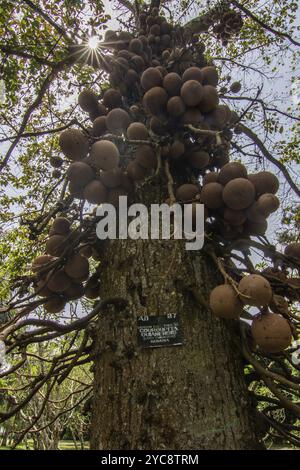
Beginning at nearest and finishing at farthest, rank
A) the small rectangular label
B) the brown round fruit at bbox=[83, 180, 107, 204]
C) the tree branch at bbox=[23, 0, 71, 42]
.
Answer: the small rectangular label < the brown round fruit at bbox=[83, 180, 107, 204] < the tree branch at bbox=[23, 0, 71, 42]

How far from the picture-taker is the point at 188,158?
2045 mm

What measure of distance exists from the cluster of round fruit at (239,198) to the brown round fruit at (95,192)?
0.45m

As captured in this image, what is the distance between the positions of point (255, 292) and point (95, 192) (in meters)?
0.94

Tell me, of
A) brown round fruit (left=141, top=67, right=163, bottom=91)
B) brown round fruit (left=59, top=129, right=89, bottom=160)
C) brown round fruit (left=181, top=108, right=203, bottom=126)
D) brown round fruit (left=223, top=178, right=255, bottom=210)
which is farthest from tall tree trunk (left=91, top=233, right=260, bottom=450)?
→ brown round fruit (left=141, top=67, right=163, bottom=91)

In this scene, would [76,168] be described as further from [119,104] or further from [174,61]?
[174,61]

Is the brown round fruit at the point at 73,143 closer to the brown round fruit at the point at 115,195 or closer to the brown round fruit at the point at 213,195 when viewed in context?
the brown round fruit at the point at 115,195

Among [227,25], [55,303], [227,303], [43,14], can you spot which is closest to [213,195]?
[227,303]

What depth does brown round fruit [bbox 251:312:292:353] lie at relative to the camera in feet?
4.32

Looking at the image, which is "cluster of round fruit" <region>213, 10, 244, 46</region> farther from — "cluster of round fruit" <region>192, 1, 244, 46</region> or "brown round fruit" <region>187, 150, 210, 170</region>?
"brown round fruit" <region>187, 150, 210, 170</region>

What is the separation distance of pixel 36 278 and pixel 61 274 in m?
0.13

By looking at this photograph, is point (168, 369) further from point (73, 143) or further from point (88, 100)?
point (88, 100)

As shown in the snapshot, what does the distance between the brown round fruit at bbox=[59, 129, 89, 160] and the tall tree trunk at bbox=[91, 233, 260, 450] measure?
0.56 m

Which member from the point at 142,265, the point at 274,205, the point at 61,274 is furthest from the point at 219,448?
the point at 61,274
